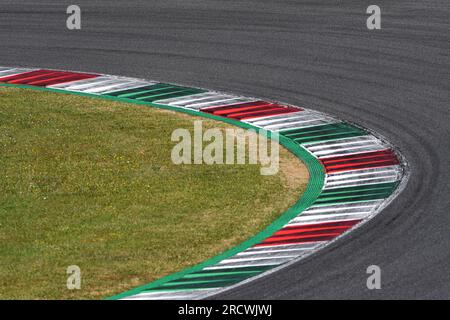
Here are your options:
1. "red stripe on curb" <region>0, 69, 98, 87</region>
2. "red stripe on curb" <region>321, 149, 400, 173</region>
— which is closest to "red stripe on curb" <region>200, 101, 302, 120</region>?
"red stripe on curb" <region>321, 149, 400, 173</region>

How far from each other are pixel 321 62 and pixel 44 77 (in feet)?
19.8

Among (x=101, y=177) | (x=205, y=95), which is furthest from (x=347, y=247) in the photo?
(x=205, y=95)

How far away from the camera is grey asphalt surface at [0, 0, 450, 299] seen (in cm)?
1847

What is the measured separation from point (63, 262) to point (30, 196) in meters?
2.86

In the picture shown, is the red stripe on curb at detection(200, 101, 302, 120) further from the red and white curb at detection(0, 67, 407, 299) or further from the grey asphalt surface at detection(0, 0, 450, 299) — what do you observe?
the grey asphalt surface at detection(0, 0, 450, 299)

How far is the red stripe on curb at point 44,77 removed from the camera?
27094 mm

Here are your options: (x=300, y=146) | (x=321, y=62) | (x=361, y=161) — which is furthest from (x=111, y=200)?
(x=321, y=62)

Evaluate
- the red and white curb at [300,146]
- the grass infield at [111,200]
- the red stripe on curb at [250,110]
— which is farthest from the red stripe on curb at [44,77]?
the red stripe on curb at [250,110]

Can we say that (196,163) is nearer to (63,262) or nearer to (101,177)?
(101,177)

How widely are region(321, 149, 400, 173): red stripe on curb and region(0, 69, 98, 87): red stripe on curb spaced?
7224 mm

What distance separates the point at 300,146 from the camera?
23047mm

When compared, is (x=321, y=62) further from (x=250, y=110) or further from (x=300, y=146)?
(x=300, y=146)

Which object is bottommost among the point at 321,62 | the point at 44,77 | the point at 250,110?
the point at 250,110

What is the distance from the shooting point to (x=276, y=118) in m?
24.4
